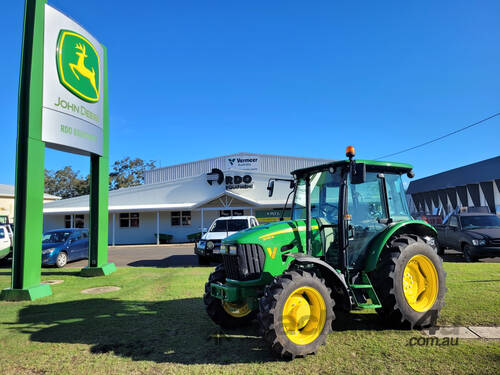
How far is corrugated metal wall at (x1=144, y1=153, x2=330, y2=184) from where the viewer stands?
2889cm

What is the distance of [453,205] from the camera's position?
87.8 ft

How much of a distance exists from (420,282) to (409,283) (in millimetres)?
234

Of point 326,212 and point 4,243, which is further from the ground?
point 4,243

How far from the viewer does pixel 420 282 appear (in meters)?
5.21

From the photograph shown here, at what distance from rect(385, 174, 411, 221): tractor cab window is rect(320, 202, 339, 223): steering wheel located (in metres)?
1.00

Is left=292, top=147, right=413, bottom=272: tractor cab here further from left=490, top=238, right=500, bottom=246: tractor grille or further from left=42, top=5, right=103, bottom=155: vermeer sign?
left=490, top=238, right=500, bottom=246: tractor grille

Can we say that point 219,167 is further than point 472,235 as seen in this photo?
Yes

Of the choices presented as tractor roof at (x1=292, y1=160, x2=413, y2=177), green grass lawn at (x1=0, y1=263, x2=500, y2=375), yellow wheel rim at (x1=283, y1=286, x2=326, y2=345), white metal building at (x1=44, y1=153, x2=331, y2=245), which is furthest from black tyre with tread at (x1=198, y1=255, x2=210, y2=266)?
white metal building at (x1=44, y1=153, x2=331, y2=245)

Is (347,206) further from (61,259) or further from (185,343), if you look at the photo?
(61,259)

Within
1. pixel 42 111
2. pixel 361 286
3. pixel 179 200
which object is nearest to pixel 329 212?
pixel 361 286

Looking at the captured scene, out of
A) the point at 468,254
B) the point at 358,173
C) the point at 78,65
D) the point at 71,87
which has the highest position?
the point at 78,65

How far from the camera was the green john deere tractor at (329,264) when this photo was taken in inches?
157

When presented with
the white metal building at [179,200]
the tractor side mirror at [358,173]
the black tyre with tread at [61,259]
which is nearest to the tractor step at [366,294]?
the tractor side mirror at [358,173]

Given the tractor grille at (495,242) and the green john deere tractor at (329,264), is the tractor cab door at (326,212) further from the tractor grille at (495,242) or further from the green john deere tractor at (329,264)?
the tractor grille at (495,242)
